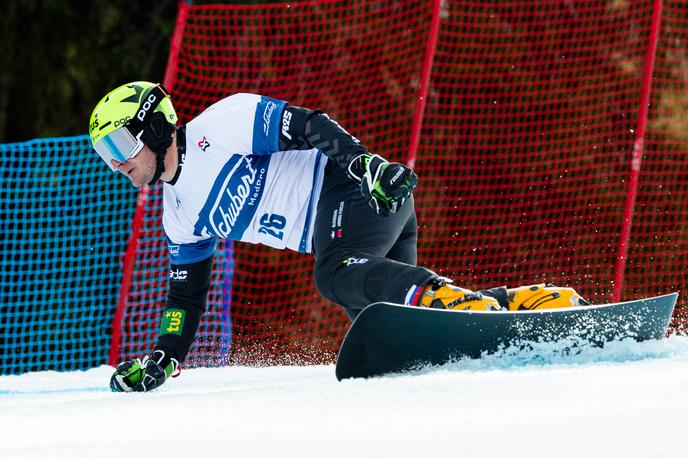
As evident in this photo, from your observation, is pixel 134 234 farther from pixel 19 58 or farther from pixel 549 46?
pixel 549 46

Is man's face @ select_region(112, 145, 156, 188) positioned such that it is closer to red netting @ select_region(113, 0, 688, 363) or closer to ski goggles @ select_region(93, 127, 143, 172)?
ski goggles @ select_region(93, 127, 143, 172)

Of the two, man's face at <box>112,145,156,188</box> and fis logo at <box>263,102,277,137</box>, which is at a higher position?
fis logo at <box>263,102,277,137</box>

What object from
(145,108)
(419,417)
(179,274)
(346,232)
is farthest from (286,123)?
(419,417)

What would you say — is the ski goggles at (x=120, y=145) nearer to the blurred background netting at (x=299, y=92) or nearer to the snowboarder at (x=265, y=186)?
the snowboarder at (x=265, y=186)

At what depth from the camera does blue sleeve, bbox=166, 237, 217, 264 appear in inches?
147

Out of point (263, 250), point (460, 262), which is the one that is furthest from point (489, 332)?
point (263, 250)

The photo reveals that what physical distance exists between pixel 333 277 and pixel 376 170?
403mm

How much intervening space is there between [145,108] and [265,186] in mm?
499

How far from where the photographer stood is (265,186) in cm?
346

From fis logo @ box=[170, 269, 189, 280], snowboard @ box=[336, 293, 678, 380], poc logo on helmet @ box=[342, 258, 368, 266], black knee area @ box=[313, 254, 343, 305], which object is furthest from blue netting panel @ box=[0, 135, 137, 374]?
snowboard @ box=[336, 293, 678, 380]

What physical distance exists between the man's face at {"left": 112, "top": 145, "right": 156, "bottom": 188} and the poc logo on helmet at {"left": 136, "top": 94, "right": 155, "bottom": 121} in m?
0.11

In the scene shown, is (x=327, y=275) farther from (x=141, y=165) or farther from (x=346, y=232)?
(x=141, y=165)

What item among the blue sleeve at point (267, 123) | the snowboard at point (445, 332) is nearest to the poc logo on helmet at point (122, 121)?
the blue sleeve at point (267, 123)

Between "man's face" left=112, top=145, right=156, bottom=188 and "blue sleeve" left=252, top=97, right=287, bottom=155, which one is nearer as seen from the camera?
"blue sleeve" left=252, top=97, right=287, bottom=155
